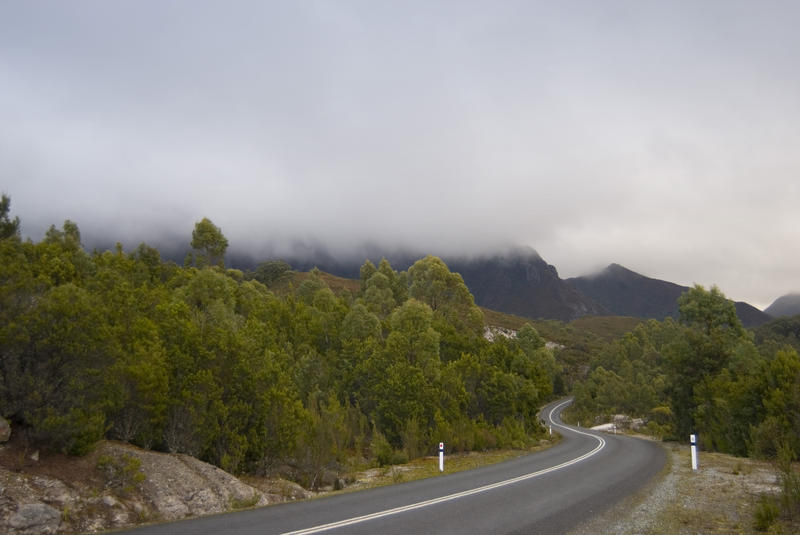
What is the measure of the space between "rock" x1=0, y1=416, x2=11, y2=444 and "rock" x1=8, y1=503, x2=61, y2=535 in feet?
5.15

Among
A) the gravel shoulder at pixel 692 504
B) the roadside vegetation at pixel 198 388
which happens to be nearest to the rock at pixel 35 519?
the roadside vegetation at pixel 198 388

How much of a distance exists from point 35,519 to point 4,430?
1.97 metres

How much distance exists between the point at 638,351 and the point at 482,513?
11623 centimetres

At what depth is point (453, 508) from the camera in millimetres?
8602

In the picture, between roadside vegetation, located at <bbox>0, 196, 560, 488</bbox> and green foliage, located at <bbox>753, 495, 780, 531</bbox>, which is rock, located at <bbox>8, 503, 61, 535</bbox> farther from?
green foliage, located at <bbox>753, 495, 780, 531</bbox>

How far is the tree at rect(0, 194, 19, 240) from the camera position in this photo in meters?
28.7

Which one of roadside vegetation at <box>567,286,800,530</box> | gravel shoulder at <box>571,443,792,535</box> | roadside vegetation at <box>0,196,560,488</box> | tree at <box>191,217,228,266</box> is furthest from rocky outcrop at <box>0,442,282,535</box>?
tree at <box>191,217,228,266</box>

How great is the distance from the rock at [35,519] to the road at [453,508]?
119 centimetres

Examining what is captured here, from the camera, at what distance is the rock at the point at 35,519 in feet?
22.2

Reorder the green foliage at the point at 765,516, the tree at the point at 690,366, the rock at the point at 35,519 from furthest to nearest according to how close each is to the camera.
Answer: the tree at the point at 690,366 < the green foliage at the point at 765,516 < the rock at the point at 35,519

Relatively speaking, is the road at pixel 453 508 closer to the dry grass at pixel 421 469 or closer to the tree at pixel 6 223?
the dry grass at pixel 421 469

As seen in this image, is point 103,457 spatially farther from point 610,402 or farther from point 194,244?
point 610,402

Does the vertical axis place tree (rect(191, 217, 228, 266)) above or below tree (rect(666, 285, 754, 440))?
above

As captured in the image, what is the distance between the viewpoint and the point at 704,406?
25406mm
